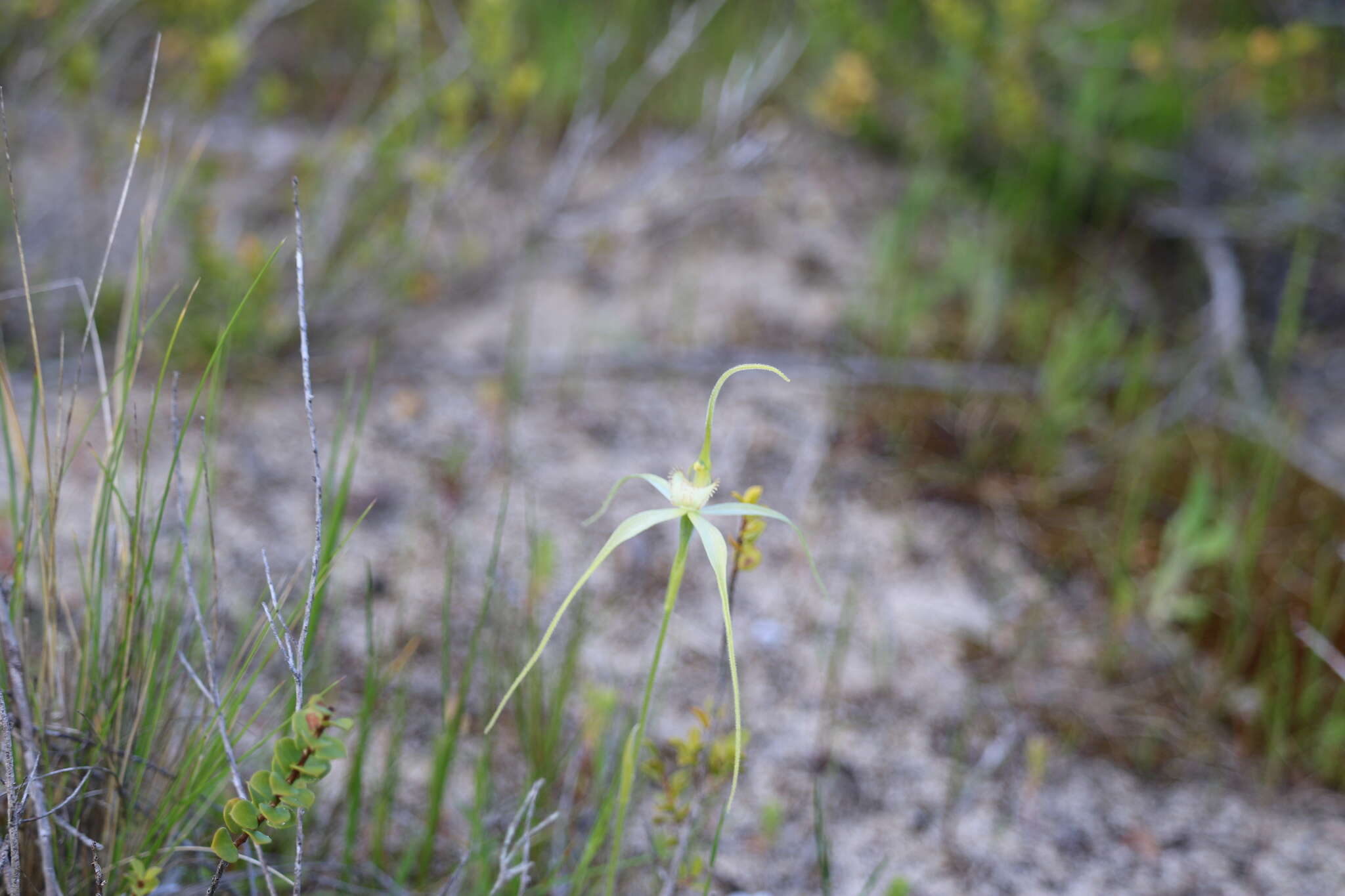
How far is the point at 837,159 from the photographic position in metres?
3.05

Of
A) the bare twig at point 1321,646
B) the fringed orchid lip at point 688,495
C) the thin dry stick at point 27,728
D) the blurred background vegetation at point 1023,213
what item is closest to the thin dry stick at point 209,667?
the thin dry stick at point 27,728

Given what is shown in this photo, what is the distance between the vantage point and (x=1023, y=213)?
8.57ft

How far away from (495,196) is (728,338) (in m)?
0.94

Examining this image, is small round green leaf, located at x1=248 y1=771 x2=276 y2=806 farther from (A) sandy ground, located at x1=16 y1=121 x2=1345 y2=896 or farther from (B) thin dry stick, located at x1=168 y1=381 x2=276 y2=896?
(A) sandy ground, located at x1=16 y1=121 x2=1345 y2=896

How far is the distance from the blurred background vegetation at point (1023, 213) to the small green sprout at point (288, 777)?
1.31 metres

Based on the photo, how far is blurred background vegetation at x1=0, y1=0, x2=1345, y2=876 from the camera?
6.08 ft

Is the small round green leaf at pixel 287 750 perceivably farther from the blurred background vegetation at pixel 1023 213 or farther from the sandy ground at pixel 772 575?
the blurred background vegetation at pixel 1023 213

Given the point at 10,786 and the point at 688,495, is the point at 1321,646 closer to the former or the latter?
the point at 688,495

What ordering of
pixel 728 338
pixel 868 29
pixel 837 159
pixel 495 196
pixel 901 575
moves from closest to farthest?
pixel 901 575 < pixel 728 338 < pixel 868 29 < pixel 495 196 < pixel 837 159

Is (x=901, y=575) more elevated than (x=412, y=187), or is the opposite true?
(x=412, y=187)

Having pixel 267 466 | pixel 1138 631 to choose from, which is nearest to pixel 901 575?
pixel 1138 631

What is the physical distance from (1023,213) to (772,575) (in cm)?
145

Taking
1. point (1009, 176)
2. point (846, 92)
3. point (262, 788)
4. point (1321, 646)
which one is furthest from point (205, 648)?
point (1009, 176)

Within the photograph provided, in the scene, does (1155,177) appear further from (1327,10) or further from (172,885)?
(172,885)
